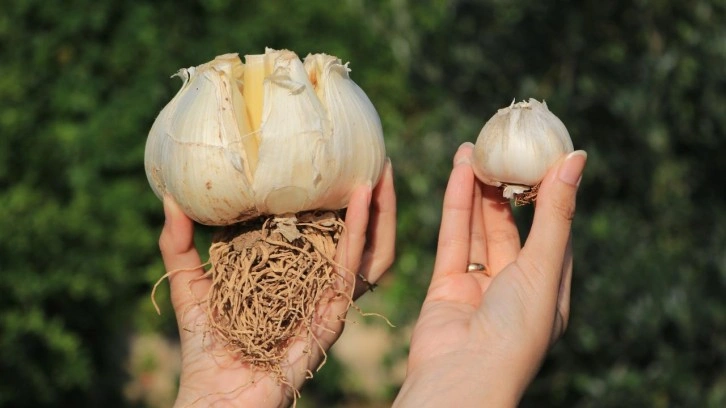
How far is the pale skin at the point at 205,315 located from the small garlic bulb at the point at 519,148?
233 mm

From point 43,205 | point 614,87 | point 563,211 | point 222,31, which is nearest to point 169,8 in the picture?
point 222,31

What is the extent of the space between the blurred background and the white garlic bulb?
4.41 feet

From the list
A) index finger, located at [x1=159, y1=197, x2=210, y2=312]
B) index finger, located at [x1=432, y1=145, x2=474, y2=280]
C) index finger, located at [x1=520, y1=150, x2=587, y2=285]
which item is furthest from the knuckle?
index finger, located at [x1=159, y1=197, x2=210, y2=312]

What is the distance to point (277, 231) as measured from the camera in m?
1.98

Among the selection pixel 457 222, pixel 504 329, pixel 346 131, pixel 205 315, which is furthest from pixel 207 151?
pixel 504 329

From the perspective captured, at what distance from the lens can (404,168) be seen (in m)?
3.62

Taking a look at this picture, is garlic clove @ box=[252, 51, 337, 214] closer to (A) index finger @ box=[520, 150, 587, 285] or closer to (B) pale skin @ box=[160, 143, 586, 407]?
(B) pale skin @ box=[160, 143, 586, 407]

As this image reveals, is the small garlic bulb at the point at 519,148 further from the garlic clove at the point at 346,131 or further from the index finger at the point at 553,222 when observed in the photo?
the garlic clove at the point at 346,131

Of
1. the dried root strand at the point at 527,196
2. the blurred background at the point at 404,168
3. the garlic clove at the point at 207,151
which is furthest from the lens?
the blurred background at the point at 404,168

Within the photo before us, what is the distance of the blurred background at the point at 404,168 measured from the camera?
10.00 feet

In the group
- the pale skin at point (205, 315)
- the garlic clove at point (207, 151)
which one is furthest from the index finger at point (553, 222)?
the garlic clove at point (207, 151)

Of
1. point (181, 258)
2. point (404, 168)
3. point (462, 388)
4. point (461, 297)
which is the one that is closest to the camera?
point (462, 388)

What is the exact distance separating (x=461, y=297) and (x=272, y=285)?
1.29ft

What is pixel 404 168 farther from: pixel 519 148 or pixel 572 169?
pixel 572 169
